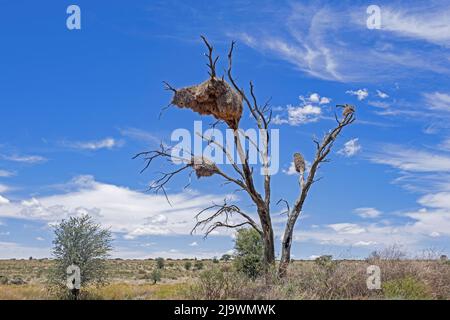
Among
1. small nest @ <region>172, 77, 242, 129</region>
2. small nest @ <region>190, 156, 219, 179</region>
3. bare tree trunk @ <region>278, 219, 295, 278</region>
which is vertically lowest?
bare tree trunk @ <region>278, 219, 295, 278</region>

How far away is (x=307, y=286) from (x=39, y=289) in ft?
40.4

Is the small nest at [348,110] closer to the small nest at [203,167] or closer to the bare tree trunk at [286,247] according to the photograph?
the bare tree trunk at [286,247]

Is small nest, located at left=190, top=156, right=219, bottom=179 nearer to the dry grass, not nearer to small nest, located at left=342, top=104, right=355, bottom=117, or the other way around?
the dry grass

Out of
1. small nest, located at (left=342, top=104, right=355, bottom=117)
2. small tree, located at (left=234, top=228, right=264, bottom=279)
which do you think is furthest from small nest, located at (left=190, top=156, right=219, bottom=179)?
small tree, located at (left=234, top=228, right=264, bottom=279)

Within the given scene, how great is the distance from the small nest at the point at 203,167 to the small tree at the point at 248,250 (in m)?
7.40

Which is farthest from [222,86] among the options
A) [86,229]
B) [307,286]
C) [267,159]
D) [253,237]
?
[253,237]

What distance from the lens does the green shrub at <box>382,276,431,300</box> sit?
53.6ft

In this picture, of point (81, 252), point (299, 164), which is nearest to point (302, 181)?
point (299, 164)

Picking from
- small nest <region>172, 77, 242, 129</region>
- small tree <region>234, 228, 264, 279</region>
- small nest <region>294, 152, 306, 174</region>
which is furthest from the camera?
small tree <region>234, 228, 264, 279</region>

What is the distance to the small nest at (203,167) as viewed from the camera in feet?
63.9

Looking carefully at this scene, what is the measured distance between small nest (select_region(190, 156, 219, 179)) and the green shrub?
7.47 m

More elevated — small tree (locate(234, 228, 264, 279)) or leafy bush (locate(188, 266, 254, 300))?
small tree (locate(234, 228, 264, 279))

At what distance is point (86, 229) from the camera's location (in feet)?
70.7
